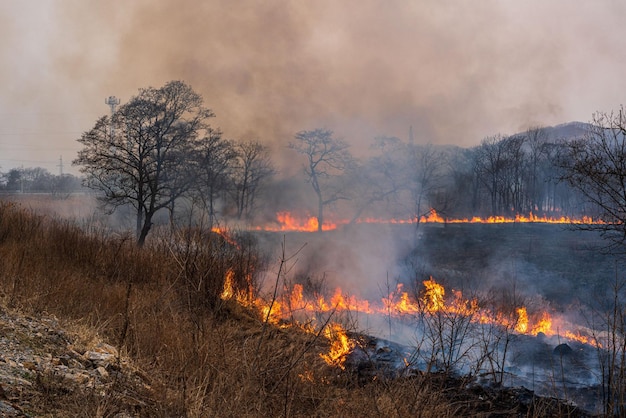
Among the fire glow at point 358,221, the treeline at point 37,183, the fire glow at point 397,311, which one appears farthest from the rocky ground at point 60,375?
the treeline at point 37,183

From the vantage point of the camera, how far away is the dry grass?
386cm

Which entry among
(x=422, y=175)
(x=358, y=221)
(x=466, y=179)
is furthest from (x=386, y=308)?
(x=466, y=179)

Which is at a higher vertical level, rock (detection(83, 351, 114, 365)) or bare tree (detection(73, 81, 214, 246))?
bare tree (detection(73, 81, 214, 246))

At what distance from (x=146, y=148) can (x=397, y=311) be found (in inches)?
588

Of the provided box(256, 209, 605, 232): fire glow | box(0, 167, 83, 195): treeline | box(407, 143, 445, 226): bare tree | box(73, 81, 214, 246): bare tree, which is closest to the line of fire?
box(256, 209, 605, 232): fire glow

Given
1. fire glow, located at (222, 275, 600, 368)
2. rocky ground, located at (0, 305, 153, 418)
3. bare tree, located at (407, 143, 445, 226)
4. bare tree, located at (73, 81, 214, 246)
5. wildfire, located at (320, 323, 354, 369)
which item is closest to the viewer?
rocky ground, located at (0, 305, 153, 418)

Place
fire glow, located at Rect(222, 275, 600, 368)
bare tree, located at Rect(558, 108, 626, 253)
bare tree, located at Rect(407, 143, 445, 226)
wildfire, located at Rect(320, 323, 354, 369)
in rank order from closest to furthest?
wildfire, located at Rect(320, 323, 354, 369) → fire glow, located at Rect(222, 275, 600, 368) → bare tree, located at Rect(558, 108, 626, 253) → bare tree, located at Rect(407, 143, 445, 226)

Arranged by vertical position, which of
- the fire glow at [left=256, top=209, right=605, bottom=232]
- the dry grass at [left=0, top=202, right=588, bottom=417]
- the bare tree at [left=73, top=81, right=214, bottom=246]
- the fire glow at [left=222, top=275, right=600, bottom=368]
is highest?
the bare tree at [left=73, top=81, right=214, bottom=246]

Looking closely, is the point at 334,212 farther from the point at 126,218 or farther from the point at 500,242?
the point at 126,218

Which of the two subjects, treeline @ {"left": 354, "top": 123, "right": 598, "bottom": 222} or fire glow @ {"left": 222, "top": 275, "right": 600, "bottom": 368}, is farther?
treeline @ {"left": 354, "top": 123, "right": 598, "bottom": 222}

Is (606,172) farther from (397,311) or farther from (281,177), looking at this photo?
(281,177)

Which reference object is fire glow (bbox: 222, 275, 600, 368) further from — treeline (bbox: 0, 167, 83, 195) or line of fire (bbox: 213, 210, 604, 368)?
treeline (bbox: 0, 167, 83, 195)

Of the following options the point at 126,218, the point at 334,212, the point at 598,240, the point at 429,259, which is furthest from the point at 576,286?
the point at 126,218

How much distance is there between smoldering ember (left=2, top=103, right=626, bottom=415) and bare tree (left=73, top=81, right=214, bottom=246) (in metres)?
0.12
